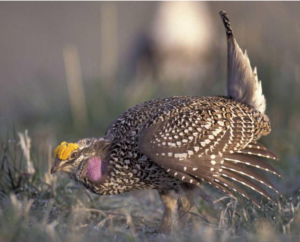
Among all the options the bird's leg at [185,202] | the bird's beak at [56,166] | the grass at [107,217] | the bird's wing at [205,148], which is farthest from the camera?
the bird's leg at [185,202]

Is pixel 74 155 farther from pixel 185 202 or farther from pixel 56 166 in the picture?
pixel 185 202

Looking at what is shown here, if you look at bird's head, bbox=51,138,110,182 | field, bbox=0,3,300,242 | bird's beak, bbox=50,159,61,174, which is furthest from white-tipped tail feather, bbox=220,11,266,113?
bird's beak, bbox=50,159,61,174

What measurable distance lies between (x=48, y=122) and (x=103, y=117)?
79cm

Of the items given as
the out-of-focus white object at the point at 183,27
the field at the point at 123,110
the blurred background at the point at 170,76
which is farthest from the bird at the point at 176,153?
the out-of-focus white object at the point at 183,27

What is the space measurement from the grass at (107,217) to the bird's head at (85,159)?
0.23 meters

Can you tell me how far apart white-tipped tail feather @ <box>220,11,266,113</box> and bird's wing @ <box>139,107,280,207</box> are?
1.47 ft

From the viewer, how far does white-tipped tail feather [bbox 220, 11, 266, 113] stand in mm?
4691

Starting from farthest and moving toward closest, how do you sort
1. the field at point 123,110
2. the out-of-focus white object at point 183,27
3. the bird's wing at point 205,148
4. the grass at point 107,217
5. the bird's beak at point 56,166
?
1. the out-of-focus white object at point 183,27
2. the bird's beak at point 56,166
3. the bird's wing at point 205,148
4. the field at point 123,110
5. the grass at point 107,217

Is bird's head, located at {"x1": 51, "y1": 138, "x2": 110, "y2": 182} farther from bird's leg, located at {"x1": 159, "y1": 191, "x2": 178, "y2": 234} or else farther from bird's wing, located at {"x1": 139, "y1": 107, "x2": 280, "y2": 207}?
bird's leg, located at {"x1": 159, "y1": 191, "x2": 178, "y2": 234}

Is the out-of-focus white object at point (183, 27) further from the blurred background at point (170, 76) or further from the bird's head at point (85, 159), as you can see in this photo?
the bird's head at point (85, 159)

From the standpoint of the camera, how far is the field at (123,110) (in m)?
3.46

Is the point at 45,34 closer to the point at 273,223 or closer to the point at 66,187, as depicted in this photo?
the point at 66,187

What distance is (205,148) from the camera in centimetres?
410

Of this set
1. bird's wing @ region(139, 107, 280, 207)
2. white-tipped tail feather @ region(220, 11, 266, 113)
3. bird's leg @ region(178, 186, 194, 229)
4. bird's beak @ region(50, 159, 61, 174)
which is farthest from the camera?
white-tipped tail feather @ region(220, 11, 266, 113)
